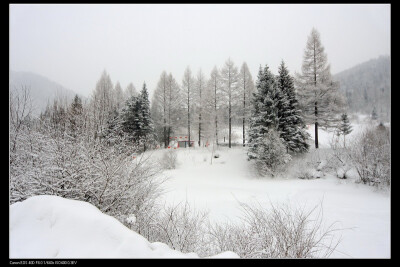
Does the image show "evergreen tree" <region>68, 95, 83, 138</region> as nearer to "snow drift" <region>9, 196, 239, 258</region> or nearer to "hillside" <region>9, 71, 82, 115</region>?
"hillside" <region>9, 71, 82, 115</region>

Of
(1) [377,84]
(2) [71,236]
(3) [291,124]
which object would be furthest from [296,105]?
(2) [71,236]

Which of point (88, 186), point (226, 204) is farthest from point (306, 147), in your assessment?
point (88, 186)

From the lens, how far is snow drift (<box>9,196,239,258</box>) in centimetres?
170

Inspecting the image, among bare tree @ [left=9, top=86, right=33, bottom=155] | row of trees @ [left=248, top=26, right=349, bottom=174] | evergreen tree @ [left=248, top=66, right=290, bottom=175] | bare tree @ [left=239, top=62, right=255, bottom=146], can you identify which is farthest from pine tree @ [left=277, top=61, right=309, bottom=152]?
bare tree @ [left=9, top=86, right=33, bottom=155]

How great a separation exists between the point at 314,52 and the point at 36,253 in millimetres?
20144

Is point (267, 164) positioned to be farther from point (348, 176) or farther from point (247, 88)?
point (247, 88)

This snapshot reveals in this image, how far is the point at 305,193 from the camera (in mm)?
8086

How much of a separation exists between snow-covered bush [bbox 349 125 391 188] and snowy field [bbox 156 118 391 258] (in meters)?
0.53

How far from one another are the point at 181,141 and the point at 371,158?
18056mm

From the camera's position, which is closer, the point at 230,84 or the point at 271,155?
the point at 271,155

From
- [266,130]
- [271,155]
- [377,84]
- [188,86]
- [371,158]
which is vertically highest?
[188,86]

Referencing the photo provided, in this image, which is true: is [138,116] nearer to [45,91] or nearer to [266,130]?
[45,91]

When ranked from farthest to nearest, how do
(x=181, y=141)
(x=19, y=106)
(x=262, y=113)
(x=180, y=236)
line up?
(x=181, y=141) < (x=262, y=113) < (x=19, y=106) < (x=180, y=236)

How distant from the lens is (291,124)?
43.8 feet
